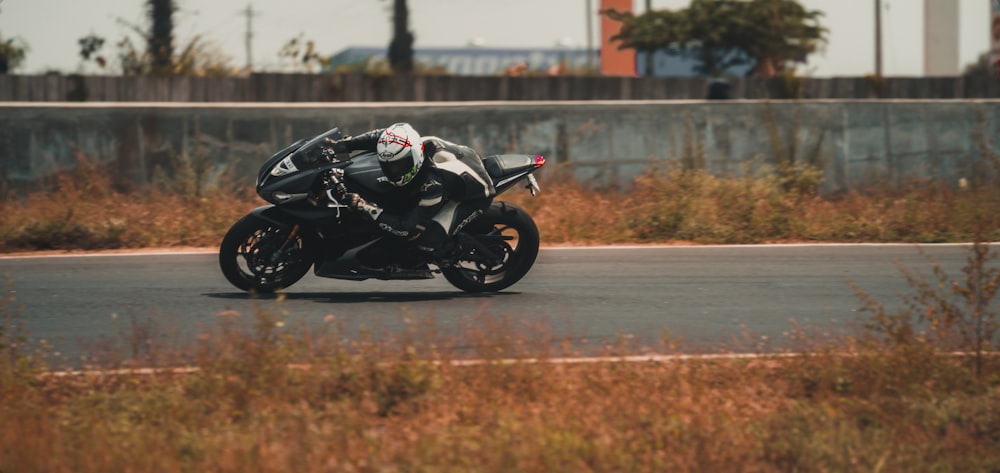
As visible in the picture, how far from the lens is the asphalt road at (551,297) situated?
8.93m

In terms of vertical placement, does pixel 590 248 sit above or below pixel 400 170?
below

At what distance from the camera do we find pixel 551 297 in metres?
10.4

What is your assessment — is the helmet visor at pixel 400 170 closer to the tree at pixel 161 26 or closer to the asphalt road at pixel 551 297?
the asphalt road at pixel 551 297

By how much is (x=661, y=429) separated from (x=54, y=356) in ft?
13.8

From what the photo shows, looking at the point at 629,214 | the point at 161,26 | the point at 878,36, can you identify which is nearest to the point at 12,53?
the point at 161,26

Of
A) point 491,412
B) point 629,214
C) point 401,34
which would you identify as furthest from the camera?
point 401,34

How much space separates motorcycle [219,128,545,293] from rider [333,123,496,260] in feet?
0.27

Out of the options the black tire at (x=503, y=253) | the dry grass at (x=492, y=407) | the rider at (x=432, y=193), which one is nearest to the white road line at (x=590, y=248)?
the black tire at (x=503, y=253)

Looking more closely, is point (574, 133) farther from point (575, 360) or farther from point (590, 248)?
point (575, 360)

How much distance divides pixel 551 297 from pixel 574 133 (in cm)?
781

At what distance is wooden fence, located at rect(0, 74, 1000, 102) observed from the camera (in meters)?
22.1

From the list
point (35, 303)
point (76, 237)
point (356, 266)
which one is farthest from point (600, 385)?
point (76, 237)

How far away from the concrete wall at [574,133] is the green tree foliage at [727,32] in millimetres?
22375

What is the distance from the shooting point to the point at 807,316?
9.60 meters
